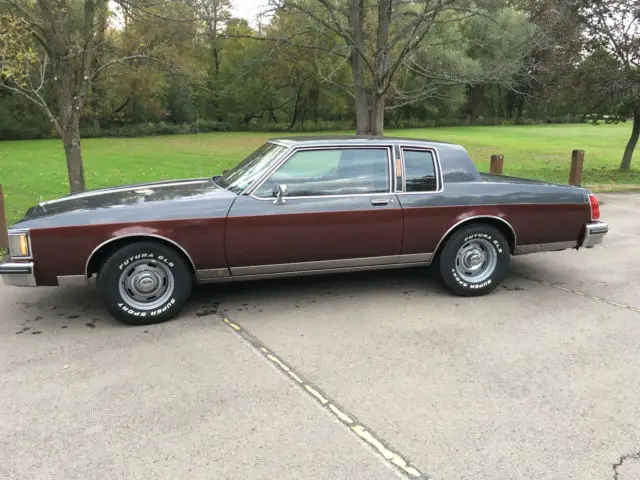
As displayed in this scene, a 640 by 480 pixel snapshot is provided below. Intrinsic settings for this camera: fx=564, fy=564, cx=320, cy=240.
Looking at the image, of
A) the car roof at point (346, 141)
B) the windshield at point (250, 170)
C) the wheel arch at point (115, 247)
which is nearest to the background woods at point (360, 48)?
the windshield at point (250, 170)

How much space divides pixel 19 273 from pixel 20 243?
239 millimetres

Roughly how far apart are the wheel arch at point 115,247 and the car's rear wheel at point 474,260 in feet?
7.99

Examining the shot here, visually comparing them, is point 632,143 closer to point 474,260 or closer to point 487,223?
point 487,223

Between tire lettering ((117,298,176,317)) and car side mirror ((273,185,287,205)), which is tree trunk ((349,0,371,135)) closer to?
car side mirror ((273,185,287,205))

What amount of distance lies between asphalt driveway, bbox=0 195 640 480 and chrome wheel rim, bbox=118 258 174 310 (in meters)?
0.23

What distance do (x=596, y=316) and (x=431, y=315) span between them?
59.0 inches

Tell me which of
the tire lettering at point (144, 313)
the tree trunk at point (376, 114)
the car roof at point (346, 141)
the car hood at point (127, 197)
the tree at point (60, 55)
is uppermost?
the tree at point (60, 55)

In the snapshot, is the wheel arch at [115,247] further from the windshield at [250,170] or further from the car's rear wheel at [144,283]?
the windshield at [250,170]

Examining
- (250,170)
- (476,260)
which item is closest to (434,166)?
(476,260)

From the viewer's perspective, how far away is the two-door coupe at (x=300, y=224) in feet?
15.0

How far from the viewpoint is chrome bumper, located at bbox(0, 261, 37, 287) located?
4.48 metres

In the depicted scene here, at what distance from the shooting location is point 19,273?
177 inches

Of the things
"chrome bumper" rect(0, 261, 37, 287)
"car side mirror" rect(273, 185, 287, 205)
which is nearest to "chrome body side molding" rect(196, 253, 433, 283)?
"car side mirror" rect(273, 185, 287, 205)

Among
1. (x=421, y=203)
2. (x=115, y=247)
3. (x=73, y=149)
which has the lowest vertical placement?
(x=115, y=247)
